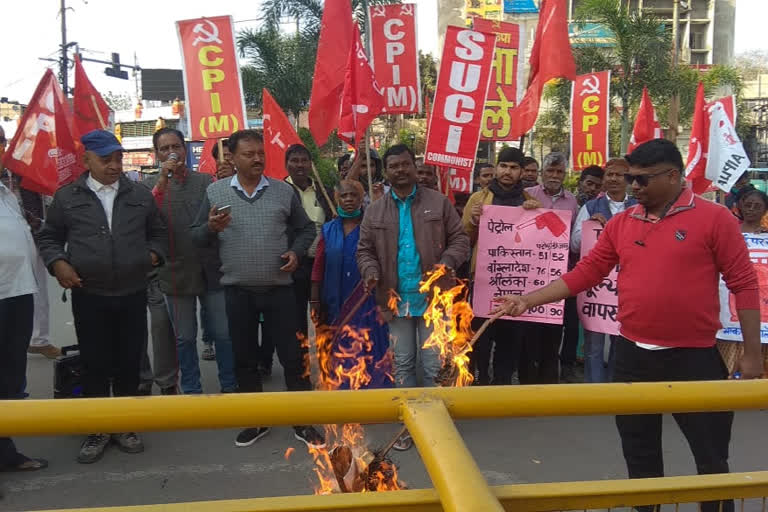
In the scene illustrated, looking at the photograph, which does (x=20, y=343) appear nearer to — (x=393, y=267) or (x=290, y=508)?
(x=393, y=267)

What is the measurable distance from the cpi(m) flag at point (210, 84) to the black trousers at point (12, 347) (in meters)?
2.59

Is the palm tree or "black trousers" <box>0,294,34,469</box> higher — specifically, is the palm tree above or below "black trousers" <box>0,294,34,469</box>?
above

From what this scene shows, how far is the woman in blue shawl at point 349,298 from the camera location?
465cm

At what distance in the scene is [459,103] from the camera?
5805 mm

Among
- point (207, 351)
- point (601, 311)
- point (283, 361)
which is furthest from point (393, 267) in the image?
point (207, 351)

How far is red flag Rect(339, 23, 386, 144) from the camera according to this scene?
5.51 m

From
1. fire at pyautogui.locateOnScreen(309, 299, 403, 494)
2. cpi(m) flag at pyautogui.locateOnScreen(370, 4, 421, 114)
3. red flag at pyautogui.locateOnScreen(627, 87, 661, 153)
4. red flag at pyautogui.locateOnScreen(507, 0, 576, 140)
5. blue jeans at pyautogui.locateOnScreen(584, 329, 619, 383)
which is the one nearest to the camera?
fire at pyautogui.locateOnScreen(309, 299, 403, 494)

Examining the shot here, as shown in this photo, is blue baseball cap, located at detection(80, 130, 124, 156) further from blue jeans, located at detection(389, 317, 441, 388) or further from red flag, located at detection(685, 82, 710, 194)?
red flag, located at detection(685, 82, 710, 194)

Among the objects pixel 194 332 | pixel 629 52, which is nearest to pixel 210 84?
pixel 194 332

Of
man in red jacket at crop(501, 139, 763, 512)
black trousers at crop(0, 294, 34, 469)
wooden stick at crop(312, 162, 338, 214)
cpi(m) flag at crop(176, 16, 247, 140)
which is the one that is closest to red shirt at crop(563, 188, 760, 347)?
man in red jacket at crop(501, 139, 763, 512)

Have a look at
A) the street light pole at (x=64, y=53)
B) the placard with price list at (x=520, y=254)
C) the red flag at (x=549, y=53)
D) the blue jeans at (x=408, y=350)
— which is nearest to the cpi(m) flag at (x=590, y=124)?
the red flag at (x=549, y=53)

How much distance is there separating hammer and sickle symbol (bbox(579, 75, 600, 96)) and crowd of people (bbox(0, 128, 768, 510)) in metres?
4.90

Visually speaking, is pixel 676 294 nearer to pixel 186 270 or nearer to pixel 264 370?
pixel 186 270

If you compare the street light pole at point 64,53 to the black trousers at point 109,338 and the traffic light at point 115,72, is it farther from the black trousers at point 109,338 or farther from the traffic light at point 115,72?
the black trousers at point 109,338
